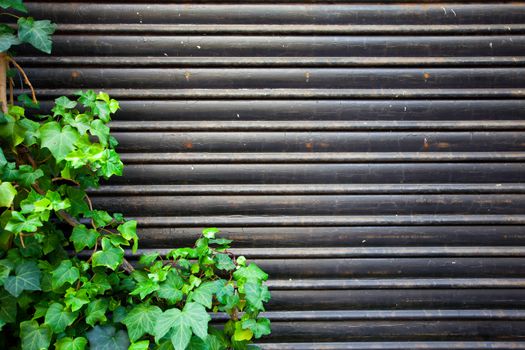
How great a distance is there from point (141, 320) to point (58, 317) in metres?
0.46

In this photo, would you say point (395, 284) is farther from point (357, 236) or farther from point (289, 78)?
point (289, 78)

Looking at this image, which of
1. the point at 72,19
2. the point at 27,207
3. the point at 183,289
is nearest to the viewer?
the point at 27,207

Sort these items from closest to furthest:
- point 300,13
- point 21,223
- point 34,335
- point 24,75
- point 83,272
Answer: point 21,223, point 34,335, point 83,272, point 24,75, point 300,13

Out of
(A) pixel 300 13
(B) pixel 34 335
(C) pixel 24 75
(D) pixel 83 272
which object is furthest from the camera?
(A) pixel 300 13

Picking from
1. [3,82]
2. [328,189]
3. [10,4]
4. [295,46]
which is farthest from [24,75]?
[328,189]

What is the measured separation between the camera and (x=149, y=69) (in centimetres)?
313

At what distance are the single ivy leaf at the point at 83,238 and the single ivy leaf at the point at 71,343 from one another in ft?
1.69

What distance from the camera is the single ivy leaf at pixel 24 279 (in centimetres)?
259

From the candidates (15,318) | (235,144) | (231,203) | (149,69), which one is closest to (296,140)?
(235,144)

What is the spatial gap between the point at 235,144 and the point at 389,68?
3.86 feet

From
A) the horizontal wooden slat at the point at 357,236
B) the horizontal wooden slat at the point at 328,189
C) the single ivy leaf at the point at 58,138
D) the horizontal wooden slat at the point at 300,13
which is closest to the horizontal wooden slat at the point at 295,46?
the horizontal wooden slat at the point at 300,13

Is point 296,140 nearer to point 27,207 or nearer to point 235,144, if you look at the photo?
point 235,144

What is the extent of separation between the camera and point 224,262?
9.43 ft

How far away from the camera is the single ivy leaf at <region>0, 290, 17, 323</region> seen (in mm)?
2654
